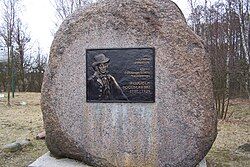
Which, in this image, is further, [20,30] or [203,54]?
[20,30]

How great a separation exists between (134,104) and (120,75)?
1.36 ft

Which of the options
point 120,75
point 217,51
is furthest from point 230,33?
point 120,75

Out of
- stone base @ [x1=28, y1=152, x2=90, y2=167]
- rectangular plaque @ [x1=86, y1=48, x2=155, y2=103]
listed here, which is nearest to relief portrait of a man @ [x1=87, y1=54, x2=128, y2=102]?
rectangular plaque @ [x1=86, y1=48, x2=155, y2=103]

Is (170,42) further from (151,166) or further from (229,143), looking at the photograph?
(229,143)

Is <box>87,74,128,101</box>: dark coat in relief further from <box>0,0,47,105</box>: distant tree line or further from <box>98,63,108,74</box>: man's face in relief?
<box>0,0,47,105</box>: distant tree line

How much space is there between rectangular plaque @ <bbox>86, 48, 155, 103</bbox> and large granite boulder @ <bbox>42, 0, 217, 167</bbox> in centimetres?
7

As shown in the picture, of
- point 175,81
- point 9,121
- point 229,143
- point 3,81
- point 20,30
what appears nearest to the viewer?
point 175,81

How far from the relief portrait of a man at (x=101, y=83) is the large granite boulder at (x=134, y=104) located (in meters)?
0.09

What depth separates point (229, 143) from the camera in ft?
23.8

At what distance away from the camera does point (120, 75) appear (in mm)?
4602

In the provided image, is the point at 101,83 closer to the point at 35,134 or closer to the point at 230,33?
the point at 35,134

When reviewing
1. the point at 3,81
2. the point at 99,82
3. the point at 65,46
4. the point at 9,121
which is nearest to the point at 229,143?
the point at 99,82

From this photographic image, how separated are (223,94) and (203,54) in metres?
5.97

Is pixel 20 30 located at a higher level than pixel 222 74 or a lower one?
higher
